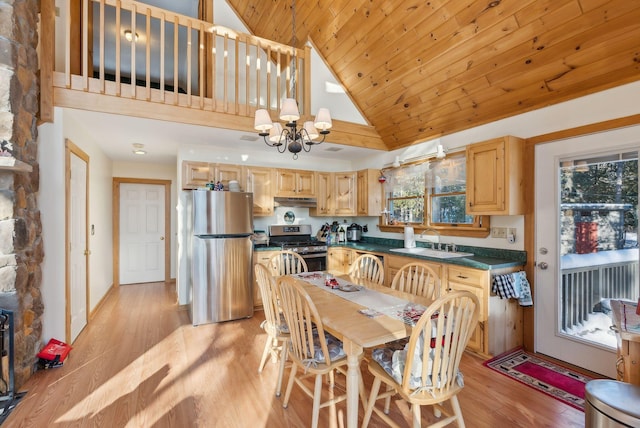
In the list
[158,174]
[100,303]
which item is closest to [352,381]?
[100,303]

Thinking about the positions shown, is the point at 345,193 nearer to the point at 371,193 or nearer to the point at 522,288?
the point at 371,193

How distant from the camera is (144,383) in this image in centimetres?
239

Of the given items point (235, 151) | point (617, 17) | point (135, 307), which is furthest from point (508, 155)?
point (135, 307)

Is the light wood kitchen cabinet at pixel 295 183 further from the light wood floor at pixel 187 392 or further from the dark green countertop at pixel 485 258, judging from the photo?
the light wood floor at pixel 187 392

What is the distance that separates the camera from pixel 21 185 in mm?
2377

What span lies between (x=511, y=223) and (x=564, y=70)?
54.8 inches

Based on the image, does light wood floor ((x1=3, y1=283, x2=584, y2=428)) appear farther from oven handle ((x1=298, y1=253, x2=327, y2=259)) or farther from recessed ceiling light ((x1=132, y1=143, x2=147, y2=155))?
recessed ceiling light ((x1=132, y1=143, x2=147, y2=155))

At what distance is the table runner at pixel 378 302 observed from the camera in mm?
1844

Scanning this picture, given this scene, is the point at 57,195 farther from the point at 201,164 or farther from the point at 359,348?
the point at 359,348

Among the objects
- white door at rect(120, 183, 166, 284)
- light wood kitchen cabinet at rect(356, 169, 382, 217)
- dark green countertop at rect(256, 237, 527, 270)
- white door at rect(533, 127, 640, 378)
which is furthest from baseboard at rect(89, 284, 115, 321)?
white door at rect(533, 127, 640, 378)

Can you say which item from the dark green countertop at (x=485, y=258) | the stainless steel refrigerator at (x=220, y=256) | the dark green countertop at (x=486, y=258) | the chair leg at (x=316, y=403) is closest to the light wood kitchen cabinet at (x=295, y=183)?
the stainless steel refrigerator at (x=220, y=256)

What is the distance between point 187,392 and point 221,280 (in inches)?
64.1

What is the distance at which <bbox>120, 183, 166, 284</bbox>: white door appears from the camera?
5.65 metres

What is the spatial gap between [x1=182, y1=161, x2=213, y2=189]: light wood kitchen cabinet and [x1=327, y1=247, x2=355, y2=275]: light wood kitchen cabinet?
78.0 inches
